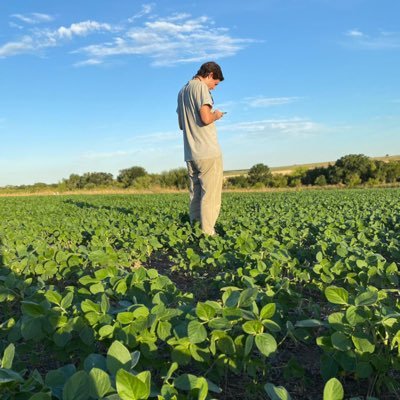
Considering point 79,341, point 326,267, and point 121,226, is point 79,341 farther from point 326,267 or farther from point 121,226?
point 121,226

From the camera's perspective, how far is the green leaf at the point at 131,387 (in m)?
0.93

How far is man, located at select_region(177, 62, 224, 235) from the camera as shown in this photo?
5.23 meters

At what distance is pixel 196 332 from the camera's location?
54.9 inches

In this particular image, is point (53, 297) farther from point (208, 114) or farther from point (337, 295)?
point (208, 114)

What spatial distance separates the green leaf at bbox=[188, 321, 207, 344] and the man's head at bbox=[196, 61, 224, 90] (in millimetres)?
4451

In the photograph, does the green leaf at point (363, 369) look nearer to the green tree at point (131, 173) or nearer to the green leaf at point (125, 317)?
the green leaf at point (125, 317)

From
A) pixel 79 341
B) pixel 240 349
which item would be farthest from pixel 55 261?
pixel 240 349

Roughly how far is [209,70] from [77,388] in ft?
16.0

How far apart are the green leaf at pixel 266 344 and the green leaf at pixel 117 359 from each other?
0.44m

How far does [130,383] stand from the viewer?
0.94 m

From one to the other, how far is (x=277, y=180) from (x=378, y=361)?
4395 centimetres

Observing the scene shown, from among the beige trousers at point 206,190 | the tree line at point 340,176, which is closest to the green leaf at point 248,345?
the beige trousers at point 206,190

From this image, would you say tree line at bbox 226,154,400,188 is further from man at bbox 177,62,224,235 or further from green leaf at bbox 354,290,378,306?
green leaf at bbox 354,290,378,306

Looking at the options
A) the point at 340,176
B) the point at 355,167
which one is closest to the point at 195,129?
the point at 340,176
